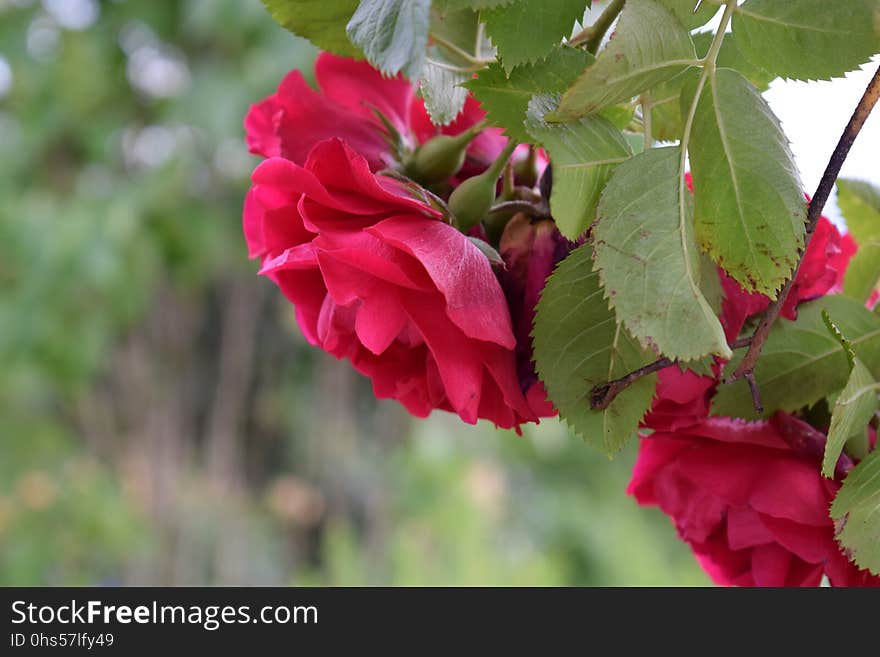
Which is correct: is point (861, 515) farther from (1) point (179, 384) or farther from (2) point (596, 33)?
(1) point (179, 384)

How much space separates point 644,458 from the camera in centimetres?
17

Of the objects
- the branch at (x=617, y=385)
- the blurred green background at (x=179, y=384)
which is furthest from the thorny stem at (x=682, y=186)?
the blurred green background at (x=179, y=384)

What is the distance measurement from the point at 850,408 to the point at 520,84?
0.06m

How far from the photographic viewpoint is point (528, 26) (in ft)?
0.37

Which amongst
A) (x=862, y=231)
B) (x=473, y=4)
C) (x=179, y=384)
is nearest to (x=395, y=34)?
(x=473, y=4)

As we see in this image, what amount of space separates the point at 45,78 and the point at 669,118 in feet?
3.40

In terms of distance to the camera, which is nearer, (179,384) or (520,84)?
(520,84)

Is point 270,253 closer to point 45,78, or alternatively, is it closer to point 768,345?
point 768,345

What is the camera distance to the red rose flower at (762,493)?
0.15 meters

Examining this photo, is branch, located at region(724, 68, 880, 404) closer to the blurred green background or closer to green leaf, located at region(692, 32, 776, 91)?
green leaf, located at region(692, 32, 776, 91)

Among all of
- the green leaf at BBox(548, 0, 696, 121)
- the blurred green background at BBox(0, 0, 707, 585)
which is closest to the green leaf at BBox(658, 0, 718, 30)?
the green leaf at BBox(548, 0, 696, 121)

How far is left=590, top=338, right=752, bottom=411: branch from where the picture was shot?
12 cm
